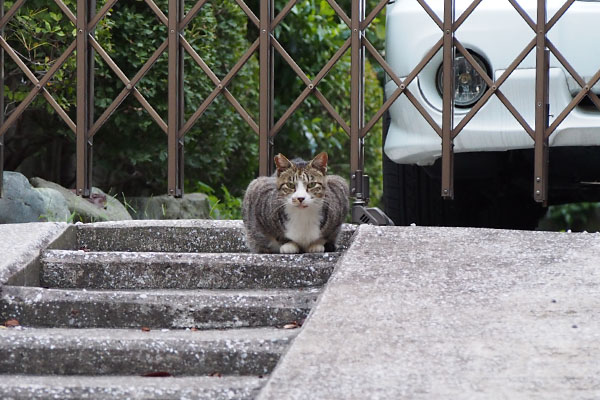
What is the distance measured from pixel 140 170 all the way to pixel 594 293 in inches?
203

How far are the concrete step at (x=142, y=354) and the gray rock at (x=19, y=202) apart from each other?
228 centimetres

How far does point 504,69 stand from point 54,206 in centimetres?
284

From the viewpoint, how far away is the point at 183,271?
158 inches

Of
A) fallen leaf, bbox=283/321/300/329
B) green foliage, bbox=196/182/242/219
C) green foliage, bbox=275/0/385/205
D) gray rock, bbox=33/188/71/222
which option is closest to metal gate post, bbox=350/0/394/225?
fallen leaf, bbox=283/321/300/329

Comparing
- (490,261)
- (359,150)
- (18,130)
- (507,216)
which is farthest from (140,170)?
(490,261)

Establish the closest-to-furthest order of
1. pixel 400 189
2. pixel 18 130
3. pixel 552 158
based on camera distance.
→ pixel 552 158 < pixel 400 189 < pixel 18 130

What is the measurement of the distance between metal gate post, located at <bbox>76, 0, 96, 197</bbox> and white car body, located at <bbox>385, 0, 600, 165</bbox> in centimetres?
148

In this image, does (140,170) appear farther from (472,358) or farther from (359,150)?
(472,358)

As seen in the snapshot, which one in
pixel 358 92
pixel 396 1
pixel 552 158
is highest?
pixel 396 1

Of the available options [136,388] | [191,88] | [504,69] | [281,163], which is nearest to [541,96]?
[504,69]

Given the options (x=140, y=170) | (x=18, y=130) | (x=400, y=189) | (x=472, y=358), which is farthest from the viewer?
(x=140, y=170)

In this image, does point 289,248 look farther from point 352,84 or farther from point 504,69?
point 504,69

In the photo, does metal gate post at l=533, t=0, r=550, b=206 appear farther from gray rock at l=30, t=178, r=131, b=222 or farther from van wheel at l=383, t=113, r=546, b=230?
gray rock at l=30, t=178, r=131, b=222

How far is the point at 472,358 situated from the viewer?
2945 mm
